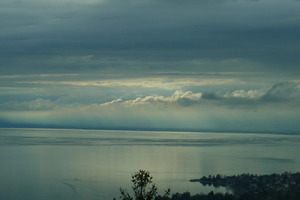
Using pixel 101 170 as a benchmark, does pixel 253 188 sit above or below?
below

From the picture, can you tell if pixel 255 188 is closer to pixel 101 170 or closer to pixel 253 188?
pixel 253 188

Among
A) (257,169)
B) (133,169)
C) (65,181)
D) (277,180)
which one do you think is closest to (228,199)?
(277,180)

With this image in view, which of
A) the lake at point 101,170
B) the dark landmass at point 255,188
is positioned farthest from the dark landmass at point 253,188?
the lake at point 101,170

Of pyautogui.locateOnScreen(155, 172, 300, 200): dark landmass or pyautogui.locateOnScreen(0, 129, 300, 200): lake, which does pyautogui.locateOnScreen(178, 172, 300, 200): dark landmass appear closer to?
pyautogui.locateOnScreen(155, 172, 300, 200): dark landmass

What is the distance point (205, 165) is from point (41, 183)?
3064cm

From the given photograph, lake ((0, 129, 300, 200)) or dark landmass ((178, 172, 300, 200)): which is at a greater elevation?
lake ((0, 129, 300, 200))

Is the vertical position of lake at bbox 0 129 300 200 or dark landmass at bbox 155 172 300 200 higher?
lake at bbox 0 129 300 200

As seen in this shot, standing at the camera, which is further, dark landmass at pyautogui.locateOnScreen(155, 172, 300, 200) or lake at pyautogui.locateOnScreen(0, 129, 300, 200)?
lake at pyautogui.locateOnScreen(0, 129, 300, 200)

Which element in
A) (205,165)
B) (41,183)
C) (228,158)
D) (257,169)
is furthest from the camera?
(228,158)

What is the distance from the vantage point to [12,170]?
214ft

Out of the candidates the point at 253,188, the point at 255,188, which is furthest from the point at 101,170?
the point at 255,188

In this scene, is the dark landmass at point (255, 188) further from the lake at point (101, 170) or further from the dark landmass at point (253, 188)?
the lake at point (101, 170)

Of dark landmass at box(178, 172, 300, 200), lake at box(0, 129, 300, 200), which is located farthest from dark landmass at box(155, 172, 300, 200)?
lake at box(0, 129, 300, 200)

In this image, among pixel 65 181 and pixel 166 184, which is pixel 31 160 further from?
pixel 166 184
